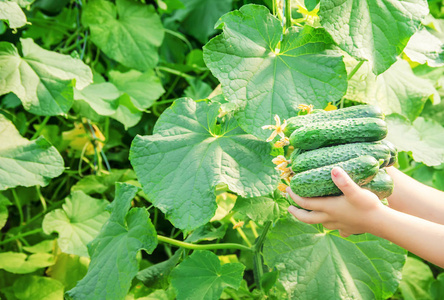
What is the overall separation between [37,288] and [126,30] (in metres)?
1.24

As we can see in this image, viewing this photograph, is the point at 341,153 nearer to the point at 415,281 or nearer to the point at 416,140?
the point at 416,140

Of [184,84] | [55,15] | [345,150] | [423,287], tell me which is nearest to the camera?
[345,150]

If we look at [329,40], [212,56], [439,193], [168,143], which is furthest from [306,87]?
[439,193]

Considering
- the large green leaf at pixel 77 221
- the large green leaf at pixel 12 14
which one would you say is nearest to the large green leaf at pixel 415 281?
the large green leaf at pixel 77 221

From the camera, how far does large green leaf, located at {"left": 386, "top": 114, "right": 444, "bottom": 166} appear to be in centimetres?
159

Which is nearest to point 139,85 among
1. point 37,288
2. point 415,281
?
point 37,288

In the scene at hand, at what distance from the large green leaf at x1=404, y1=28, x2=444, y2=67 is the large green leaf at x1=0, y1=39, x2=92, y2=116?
115cm

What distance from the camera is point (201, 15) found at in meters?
2.51

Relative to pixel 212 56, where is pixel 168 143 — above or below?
below

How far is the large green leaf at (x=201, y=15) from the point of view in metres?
2.47

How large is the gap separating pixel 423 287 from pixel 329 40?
55.8 inches

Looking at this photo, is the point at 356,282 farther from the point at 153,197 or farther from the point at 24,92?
the point at 24,92

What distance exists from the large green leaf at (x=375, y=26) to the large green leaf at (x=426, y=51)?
8.6 inches

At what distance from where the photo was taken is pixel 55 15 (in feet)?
7.53
